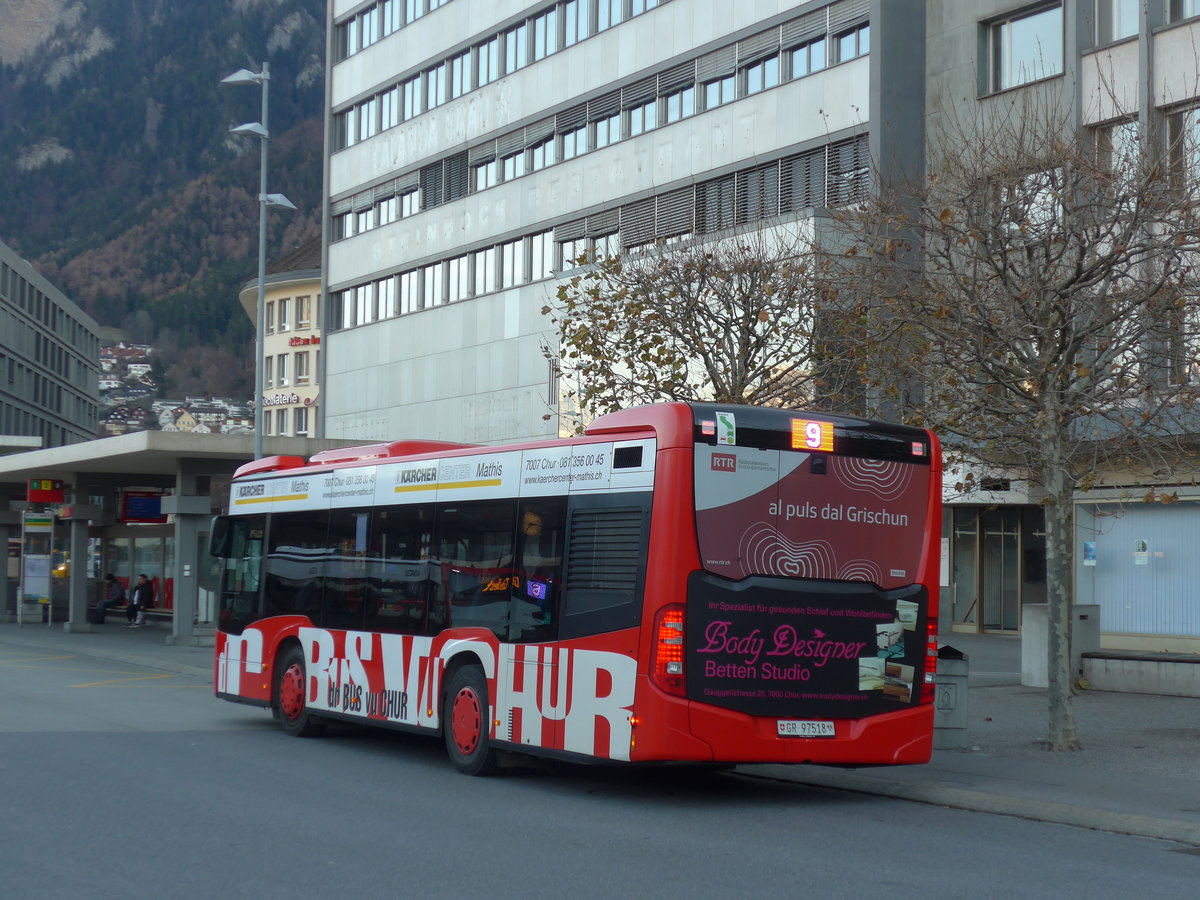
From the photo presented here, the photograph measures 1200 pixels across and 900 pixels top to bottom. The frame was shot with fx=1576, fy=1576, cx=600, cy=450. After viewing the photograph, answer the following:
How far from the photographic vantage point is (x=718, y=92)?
36.7 meters

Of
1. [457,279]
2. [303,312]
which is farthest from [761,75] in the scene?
[303,312]

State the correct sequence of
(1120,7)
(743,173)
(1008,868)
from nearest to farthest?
(1008,868) < (1120,7) < (743,173)

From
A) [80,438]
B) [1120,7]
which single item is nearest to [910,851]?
[1120,7]

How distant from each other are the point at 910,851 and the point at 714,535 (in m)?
2.69

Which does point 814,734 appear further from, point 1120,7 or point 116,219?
point 116,219

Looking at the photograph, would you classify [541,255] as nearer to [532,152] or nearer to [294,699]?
[532,152]

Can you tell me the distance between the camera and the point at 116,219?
193 meters

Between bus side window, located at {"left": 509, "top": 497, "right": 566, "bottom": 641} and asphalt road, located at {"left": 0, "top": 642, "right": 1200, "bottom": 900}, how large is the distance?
1282mm

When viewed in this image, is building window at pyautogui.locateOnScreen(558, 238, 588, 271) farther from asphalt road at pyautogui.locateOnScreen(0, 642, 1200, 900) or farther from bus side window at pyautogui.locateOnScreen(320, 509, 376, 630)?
asphalt road at pyautogui.locateOnScreen(0, 642, 1200, 900)

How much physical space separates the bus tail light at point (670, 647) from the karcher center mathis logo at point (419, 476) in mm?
3803

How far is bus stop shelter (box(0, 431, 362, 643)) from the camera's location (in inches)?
1332

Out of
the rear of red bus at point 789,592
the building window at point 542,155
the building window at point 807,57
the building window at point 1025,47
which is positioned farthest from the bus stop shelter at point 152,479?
the rear of red bus at point 789,592

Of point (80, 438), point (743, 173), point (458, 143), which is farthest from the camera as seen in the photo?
point (80, 438)

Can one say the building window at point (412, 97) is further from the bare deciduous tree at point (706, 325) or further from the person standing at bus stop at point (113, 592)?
the bare deciduous tree at point (706, 325)
